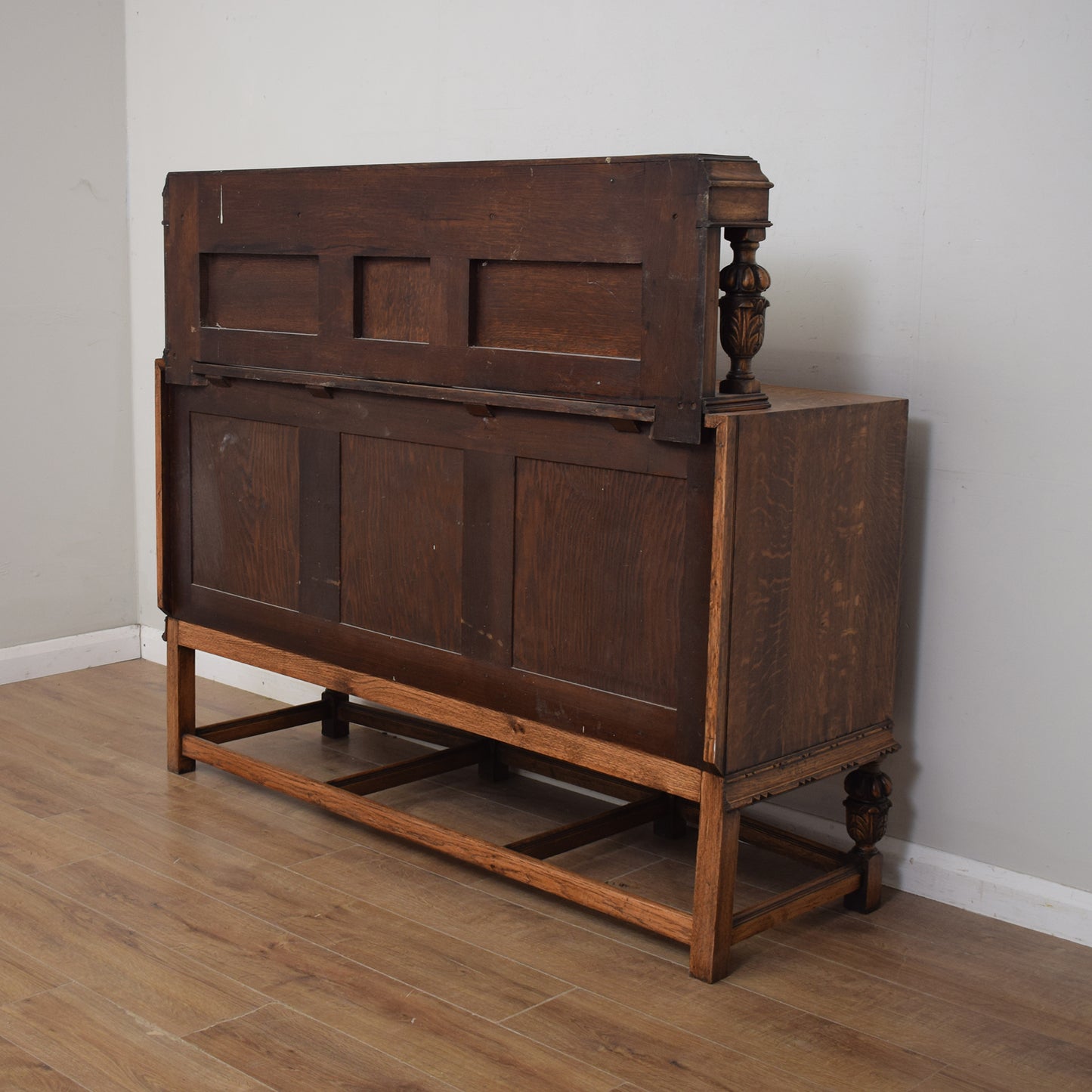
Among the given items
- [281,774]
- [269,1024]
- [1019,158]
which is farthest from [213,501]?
[1019,158]

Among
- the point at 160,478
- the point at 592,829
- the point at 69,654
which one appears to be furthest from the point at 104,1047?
the point at 69,654

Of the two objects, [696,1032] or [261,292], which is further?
[261,292]

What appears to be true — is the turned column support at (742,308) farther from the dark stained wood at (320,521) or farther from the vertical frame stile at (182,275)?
the vertical frame stile at (182,275)

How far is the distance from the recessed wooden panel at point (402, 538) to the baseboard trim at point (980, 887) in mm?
999

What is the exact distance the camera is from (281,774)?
3.28m

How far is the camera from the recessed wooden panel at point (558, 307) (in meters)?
2.44

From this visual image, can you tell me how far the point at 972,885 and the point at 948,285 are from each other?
1241 millimetres

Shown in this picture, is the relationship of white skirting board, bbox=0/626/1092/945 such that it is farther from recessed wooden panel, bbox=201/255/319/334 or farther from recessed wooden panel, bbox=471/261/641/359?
recessed wooden panel, bbox=201/255/319/334

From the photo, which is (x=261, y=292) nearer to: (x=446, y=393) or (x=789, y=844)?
(x=446, y=393)

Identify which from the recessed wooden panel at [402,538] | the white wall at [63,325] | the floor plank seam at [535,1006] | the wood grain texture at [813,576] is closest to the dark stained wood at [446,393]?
the recessed wooden panel at [402,538]

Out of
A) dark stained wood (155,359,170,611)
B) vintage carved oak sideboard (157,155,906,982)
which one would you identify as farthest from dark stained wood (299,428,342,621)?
dark stained wood (155,359,170,611)

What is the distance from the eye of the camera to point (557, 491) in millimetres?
2623

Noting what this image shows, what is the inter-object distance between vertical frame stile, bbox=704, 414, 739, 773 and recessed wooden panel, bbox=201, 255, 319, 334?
110 cm

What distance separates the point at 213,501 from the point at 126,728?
96 cm
